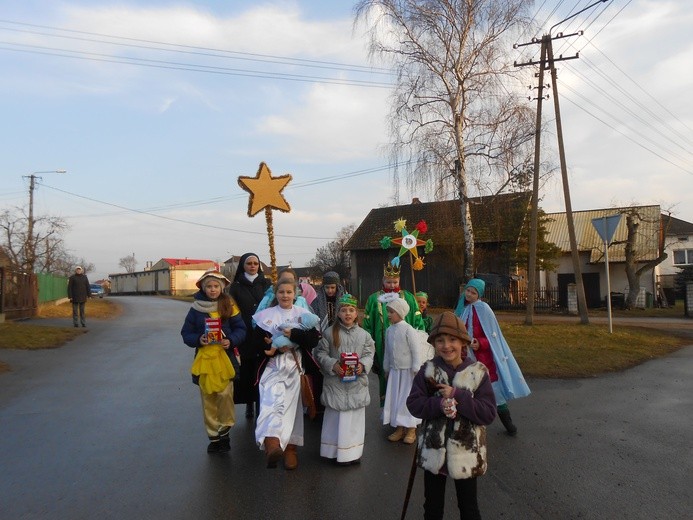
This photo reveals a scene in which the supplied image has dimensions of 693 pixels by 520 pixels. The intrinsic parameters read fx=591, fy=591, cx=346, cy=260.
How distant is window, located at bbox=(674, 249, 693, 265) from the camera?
49219 mm

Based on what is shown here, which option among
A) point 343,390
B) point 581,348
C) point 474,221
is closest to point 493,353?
point 343,390

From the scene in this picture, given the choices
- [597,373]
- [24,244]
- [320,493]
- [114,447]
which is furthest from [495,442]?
[24,244]

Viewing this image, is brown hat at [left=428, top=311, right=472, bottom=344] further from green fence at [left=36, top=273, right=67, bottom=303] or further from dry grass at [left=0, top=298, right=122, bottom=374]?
green fence at [left=36, top=273, right=67, bottom=303]

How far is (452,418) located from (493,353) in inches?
122

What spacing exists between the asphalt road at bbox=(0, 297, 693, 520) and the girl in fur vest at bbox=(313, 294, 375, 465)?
0.69ft

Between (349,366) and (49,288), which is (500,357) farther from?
(49,288)

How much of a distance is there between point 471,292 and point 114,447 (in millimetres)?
4124

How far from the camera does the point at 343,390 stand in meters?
5.62

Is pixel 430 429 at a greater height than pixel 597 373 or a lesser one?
greater

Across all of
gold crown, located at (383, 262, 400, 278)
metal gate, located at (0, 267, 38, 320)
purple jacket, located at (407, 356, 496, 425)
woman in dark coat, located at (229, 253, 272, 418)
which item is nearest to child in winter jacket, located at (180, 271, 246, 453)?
woman in dark coat, located at (229, 253, 272, 418)

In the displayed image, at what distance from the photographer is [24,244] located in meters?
36.2

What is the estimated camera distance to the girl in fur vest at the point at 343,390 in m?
5.50

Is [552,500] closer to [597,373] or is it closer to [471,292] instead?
[471,292]

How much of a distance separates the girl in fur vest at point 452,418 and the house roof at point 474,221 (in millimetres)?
20043
